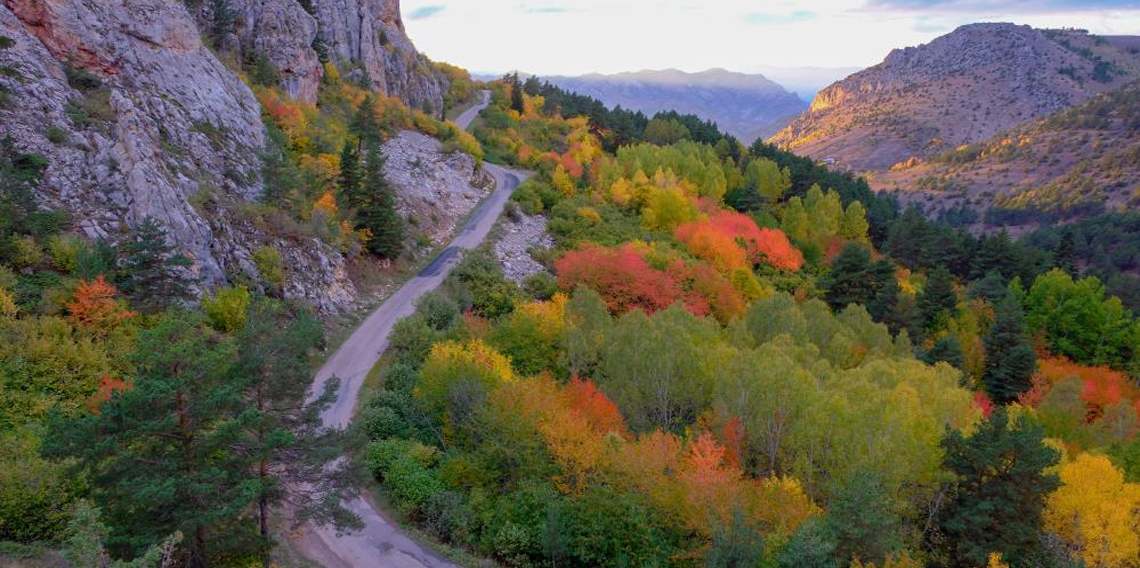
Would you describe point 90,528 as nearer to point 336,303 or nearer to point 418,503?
point 418,503

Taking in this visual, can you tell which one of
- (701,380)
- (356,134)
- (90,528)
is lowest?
(701,380)

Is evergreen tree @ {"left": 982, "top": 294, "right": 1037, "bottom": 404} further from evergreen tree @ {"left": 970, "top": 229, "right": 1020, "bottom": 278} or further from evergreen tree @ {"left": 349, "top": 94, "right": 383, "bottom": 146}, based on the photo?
evergreen tree @ {"left": 349, "top": 94, "right": 383, "bottom": 146}

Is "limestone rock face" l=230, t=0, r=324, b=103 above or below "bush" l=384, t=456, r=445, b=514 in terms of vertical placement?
above

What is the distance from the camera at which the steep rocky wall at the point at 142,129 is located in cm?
2784

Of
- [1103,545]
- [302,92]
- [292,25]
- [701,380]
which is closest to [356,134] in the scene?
[302,92]

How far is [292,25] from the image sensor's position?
186 ft

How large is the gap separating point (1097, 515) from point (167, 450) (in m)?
31.4

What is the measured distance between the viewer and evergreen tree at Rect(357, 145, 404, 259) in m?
41.2

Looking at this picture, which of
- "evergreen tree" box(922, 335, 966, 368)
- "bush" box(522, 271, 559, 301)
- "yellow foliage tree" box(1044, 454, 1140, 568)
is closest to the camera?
"yellow foliage tree" box(1044, 454, 1140, 568)

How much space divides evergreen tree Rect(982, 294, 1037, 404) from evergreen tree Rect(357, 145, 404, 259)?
46.8 metres

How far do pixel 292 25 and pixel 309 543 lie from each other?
51.0 meters

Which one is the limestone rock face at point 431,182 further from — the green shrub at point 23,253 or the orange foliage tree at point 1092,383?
the orange foliage tree at point 1092,383

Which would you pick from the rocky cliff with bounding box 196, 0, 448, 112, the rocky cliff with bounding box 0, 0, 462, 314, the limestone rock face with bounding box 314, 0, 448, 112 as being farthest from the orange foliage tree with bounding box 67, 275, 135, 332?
the limestone rock face with bounding box 314, 0, 448, 112

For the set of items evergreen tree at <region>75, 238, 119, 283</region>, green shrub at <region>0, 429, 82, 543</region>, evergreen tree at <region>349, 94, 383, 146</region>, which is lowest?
green shrub at <region>0, 429, 82, 543</region>
